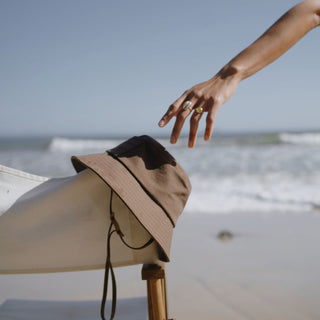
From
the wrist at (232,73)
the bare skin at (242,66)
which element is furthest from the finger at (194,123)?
the wrist at (232,73)

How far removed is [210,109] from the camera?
772 millimetres

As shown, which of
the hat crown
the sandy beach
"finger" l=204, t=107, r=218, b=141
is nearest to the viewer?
"finger" l=204, t=107, r=218, b=141

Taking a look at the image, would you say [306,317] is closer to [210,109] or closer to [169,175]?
[169,175]

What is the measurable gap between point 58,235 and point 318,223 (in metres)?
2.60

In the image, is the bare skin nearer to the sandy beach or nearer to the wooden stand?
the wooden stand

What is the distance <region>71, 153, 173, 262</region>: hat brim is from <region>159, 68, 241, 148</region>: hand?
0.55ft

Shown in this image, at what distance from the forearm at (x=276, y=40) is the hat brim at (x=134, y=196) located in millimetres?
353

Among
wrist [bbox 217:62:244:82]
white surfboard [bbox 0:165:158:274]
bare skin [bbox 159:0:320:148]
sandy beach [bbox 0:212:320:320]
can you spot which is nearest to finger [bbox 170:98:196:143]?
bare skin [bbox 159:0:320:148]

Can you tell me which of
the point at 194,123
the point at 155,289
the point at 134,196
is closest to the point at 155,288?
the point at 155,289

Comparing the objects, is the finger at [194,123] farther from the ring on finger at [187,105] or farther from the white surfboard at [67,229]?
the white surfboard at [67,229]

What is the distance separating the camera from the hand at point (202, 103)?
77cm

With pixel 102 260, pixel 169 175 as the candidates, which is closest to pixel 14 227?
pixel 102 260

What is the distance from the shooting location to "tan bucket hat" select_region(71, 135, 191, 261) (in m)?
0.83

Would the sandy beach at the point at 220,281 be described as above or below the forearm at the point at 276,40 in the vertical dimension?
below
